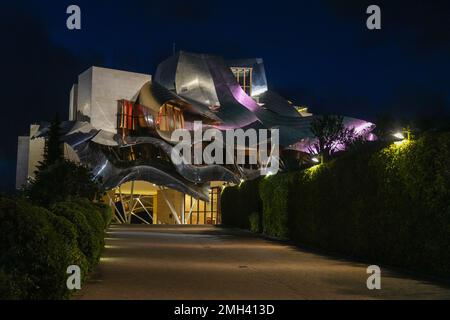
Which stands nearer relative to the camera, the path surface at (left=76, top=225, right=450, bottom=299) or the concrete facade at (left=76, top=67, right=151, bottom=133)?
the path surface at (left=76, top=225, right=450, bottom=299)

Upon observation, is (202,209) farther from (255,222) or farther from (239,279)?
(239,279)

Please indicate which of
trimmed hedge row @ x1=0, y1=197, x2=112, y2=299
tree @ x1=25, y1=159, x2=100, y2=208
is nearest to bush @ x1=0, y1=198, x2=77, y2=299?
trimmed hedge row @ x1=0, y1=197, x2=112, y2=299

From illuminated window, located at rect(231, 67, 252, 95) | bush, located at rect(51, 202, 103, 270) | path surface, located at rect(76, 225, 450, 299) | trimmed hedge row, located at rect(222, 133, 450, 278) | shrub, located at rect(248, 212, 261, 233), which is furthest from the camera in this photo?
illuminated window, located at rect(231, 67, 252, 95)

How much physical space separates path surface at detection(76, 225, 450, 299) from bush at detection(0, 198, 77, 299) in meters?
1.55

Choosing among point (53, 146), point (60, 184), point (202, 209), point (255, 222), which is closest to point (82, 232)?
point (255, 222)

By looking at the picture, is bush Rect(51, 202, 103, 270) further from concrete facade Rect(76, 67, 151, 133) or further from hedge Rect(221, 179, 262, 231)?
concrete facade Rect(76, 67, 151, 133)

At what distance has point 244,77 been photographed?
88750 mm

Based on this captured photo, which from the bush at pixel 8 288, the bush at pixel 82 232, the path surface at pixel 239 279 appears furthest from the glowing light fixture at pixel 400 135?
the bush at pixel 8 288

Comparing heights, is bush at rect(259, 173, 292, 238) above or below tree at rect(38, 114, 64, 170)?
below

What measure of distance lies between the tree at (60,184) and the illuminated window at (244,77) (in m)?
56.0

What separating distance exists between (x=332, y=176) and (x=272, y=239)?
26.3 ft

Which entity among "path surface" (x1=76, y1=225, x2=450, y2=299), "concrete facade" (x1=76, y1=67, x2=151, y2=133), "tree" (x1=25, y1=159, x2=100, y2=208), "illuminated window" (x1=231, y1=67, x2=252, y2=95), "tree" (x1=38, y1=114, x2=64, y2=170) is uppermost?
"illuminated window" (x1=231, y1=67, x2=252, y2=95)

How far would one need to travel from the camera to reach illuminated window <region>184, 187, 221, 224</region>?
189ft

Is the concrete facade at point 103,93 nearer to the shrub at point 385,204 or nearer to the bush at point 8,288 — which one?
the shrub at point 385,204
